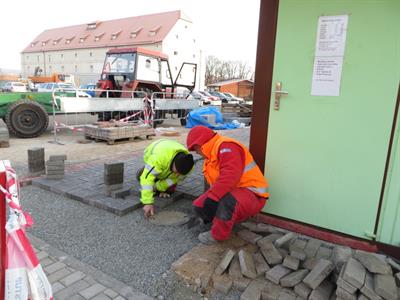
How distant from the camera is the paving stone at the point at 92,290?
7.61 ft

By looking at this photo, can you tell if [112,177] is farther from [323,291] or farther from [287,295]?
[323,291]

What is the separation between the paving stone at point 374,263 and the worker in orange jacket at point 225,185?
38.5 inches

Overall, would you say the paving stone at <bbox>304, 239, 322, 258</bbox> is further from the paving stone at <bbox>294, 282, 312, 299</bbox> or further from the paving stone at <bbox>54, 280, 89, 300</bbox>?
the paving stone at <bbox>54, 280, 89, 300</bbox>

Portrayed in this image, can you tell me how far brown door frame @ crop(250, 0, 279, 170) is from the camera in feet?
10.2

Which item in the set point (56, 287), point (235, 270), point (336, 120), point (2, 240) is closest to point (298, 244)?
point (235, 270)

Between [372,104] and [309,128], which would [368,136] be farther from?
[309,128]

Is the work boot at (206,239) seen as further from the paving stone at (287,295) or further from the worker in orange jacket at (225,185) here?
the paving stone at (287,295)

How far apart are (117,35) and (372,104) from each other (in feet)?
157

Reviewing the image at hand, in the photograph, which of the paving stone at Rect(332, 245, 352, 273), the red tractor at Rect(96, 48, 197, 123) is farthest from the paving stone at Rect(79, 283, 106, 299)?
the red tractor at Rect(96, 48, 197, 123)

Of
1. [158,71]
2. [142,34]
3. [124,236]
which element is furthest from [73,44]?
[124,236]

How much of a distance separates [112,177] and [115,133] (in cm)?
414

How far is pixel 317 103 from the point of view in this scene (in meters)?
2.99

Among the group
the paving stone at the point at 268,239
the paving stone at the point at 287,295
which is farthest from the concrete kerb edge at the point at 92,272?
the paving stone at the point at 268,239

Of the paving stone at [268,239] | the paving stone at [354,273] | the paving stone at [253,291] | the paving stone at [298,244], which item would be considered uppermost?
the paving stone at [354,273]
